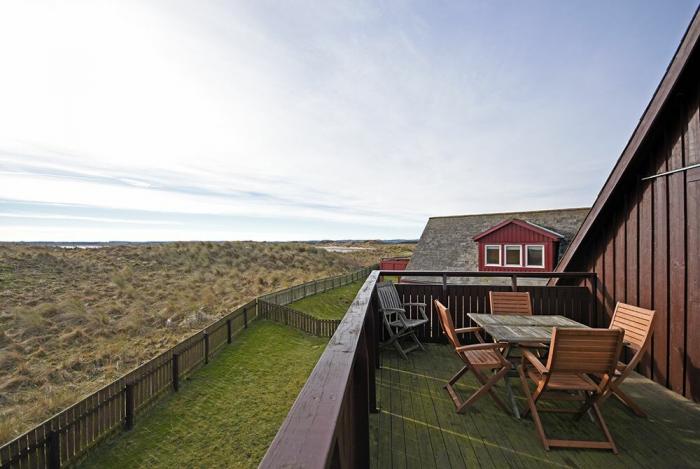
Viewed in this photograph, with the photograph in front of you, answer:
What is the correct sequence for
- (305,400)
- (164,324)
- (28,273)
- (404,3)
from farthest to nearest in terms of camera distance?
(28,273) < (164,324) < (404,3) < (305,400)

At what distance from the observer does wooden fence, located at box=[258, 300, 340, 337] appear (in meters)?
11.5

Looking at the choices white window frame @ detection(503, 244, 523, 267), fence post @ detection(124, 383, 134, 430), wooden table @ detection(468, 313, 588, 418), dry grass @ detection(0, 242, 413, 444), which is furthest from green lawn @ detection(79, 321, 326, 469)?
white window frame @ detection(503, 244, 523, 267)

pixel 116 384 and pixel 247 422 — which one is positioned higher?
pixel 116 384

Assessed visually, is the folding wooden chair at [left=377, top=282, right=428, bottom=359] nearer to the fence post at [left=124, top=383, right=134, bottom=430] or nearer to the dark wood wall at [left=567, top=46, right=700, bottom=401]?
the dark wood wall at [left=567, top=46, right=700, bottom=401]

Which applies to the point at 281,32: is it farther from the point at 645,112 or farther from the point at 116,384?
the point at 116,384

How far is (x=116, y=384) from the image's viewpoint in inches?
243

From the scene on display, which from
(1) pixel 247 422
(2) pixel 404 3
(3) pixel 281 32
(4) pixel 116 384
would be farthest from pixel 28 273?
(2) pixel 404 3

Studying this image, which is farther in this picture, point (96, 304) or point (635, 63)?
point (96, 304)

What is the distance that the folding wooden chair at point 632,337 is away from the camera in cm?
275

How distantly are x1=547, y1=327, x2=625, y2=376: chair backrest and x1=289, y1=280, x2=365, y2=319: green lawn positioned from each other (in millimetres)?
12283

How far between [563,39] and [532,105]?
203 cm

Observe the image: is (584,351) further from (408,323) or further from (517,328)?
(408,323)

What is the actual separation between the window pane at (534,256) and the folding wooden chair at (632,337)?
31.8 ft

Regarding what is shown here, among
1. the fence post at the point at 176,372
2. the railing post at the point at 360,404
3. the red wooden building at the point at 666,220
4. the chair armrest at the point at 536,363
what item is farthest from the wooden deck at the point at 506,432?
the fence post at the point at 176,372
